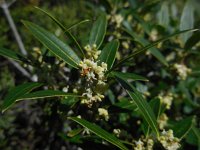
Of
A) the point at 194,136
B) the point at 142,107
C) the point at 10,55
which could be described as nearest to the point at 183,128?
the point at 194,136

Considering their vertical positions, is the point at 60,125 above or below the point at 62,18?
below

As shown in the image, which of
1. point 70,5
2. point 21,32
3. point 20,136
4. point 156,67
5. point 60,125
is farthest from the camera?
point 70,5

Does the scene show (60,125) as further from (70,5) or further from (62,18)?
(70,5)

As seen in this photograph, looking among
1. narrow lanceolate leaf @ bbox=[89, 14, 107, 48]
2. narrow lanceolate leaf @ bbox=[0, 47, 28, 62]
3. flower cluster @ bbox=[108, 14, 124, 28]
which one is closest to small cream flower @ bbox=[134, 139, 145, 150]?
narrow lanceolate leaf @ bbox=[89, 14, 107, 48]

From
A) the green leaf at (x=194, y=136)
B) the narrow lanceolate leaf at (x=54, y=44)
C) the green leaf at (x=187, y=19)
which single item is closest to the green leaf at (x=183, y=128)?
the green leaf at (x=194, y=136)

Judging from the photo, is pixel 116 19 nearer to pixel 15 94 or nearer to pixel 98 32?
pixel 98 32

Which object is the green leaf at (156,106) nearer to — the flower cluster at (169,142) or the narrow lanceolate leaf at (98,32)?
the flower cluster at (169,142)

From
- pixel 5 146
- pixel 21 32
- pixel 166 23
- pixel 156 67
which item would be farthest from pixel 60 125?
pixel 21 32
